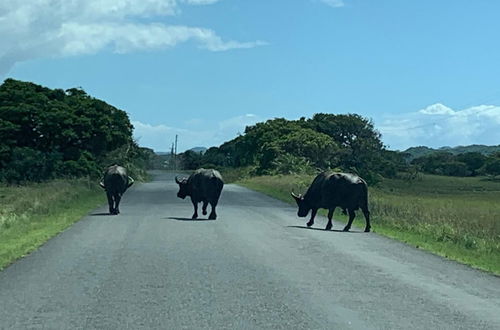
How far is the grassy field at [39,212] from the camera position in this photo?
16.5m

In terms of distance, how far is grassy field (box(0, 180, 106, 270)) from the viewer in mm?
16547

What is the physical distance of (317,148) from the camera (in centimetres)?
7469

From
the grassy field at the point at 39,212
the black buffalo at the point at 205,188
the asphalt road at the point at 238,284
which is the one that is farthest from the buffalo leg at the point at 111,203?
the asphalt road at the point at 238,284

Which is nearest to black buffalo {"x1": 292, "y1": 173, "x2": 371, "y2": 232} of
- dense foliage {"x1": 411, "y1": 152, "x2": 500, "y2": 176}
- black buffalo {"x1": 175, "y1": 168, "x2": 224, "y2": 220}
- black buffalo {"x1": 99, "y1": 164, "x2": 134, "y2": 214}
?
black buffalo {"x1": 175, "y1": 168, "x2": 224, "y2": 220}

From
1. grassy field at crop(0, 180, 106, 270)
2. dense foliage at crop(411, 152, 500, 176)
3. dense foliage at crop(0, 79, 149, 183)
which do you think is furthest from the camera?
dense foliage at crop(411, 152, 500, 176)

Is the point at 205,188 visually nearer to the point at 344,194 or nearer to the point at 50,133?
the point at 344,194

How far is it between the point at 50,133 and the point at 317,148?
A: 3323cm

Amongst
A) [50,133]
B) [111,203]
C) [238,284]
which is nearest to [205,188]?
[111,203]

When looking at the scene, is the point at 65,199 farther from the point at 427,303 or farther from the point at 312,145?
the point at 312,145

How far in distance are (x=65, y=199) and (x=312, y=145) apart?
45282mm

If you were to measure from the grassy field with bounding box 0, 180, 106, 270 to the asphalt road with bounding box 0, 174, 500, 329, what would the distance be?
639 millimetres

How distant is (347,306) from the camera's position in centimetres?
946

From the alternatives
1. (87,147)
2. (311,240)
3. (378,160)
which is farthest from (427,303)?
(378,160)

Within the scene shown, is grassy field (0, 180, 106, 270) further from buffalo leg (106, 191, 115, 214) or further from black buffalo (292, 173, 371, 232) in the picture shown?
black buffalo (292, 173, 371, 232)
